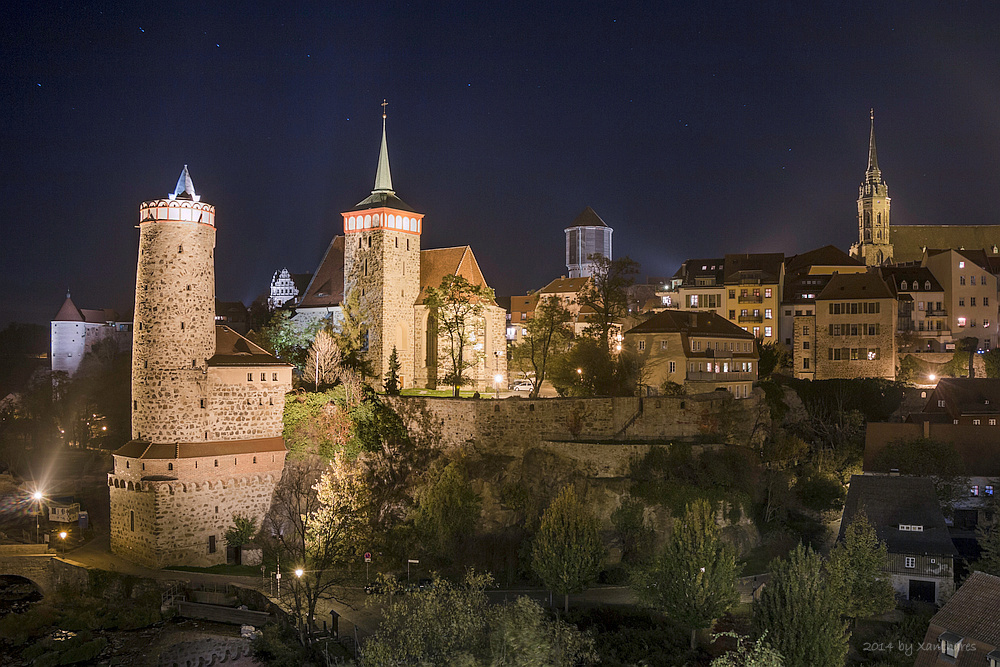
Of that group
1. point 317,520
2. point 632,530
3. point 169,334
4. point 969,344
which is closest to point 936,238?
point 969,344

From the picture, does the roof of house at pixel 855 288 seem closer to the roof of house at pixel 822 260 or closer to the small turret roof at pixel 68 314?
the roof of house at pixel 822 260

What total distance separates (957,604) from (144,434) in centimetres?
3353

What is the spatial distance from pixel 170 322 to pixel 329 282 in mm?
19330

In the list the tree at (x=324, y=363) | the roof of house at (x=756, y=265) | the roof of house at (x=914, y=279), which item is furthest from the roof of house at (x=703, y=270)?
the tree at (x=324, y=363)

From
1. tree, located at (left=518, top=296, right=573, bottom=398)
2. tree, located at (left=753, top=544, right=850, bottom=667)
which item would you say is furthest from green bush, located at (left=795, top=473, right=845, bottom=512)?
tree, located at (left=753, top=544, right=850, bottom=667)

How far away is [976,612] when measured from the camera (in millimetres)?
26234

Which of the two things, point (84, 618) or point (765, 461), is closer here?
point (84, 618)

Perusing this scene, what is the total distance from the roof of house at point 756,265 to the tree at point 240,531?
141ft

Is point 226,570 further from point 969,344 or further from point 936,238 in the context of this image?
point 936,238

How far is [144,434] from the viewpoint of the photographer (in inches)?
1489

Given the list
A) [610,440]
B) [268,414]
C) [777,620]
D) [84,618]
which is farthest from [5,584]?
[777,620]

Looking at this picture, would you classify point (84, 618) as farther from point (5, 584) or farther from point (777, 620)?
point (777, 620)

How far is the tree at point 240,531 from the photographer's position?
1496 inches

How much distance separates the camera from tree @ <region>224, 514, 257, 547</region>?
38.0 meters
